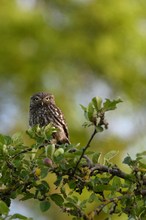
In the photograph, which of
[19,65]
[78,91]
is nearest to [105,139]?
[78,91]

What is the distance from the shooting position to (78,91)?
1680 centimetres

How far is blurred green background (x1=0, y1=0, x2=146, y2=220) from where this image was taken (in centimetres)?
1678

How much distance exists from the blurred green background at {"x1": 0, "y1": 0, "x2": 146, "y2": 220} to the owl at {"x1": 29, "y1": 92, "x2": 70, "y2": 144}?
27.1 feet

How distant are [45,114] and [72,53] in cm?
1119

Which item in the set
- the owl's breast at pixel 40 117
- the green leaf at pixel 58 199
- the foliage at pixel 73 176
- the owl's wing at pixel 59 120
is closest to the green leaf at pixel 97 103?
the foliage at pixel 73 176

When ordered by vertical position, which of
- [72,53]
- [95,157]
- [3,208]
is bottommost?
[3,208]

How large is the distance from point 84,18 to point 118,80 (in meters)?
1.52

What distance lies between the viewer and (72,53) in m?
18.4

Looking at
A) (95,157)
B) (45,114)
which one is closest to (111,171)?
(95,157)

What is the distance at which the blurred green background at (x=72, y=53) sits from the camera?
16781mm

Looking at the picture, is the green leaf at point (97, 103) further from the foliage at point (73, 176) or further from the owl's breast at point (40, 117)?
the owl's breast at point (40, 117)

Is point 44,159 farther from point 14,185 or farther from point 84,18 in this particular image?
point 84,18

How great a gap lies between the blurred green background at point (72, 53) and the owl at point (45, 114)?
8275mm

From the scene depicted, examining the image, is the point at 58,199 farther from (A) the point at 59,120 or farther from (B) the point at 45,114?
(B) the point at 45,114
